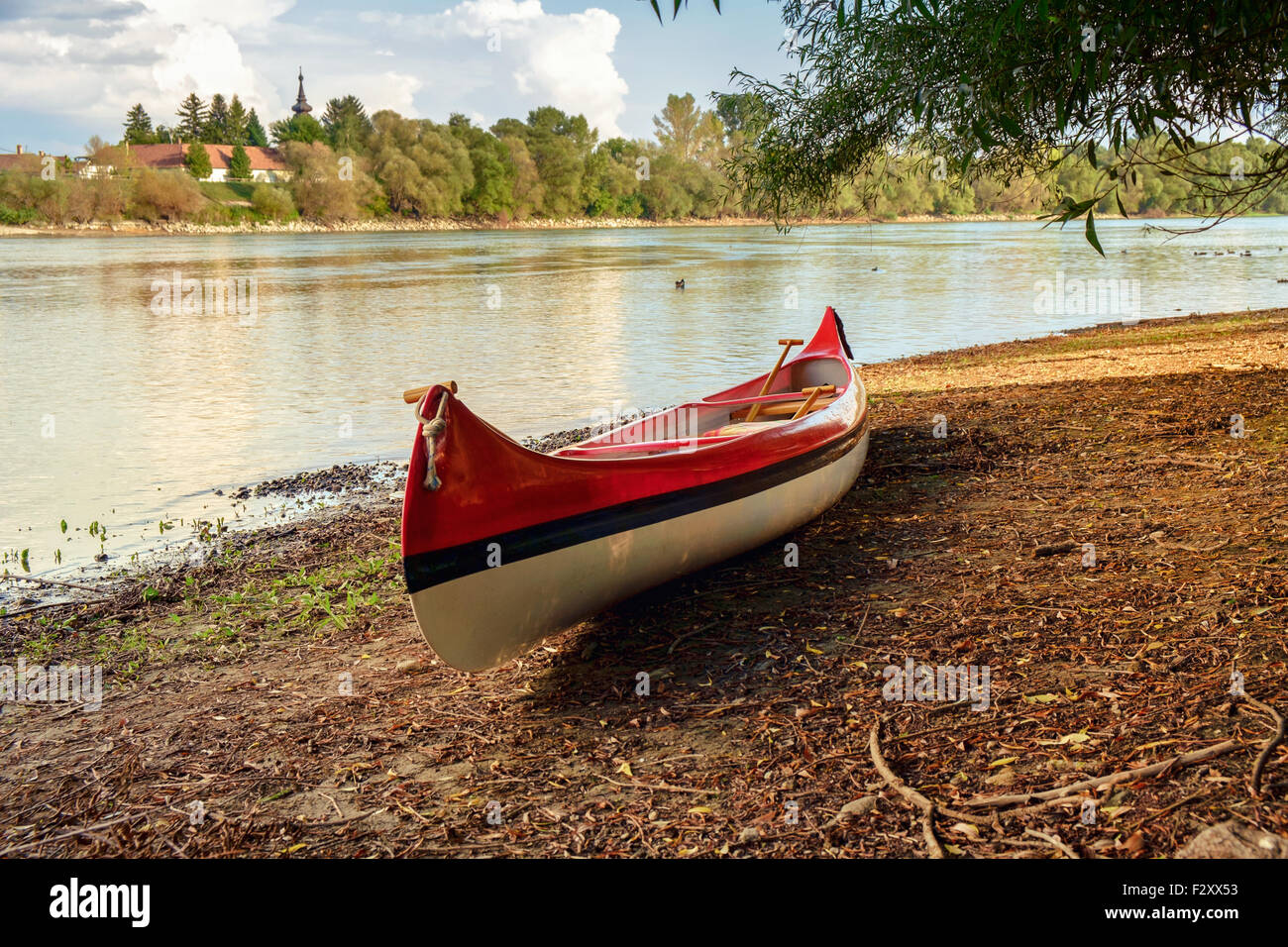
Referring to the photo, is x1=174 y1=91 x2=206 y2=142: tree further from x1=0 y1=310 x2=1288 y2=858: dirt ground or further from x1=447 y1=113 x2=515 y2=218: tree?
x1=0 y1=310 x2=1288 y2=858: dirt ground

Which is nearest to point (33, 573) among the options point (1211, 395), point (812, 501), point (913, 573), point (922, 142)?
point (812, 501)

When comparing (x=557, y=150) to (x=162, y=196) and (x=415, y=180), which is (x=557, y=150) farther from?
(x=162, y=196)

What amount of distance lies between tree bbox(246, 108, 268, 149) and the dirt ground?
507 ft

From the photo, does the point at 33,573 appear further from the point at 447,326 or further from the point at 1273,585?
the point at 447,326

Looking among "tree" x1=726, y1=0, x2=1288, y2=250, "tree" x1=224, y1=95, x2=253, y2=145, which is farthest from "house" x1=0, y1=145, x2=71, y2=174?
"tree" x1=726, y1=0, x2=1288, y2=250

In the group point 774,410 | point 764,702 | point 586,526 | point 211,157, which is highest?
point 211,157

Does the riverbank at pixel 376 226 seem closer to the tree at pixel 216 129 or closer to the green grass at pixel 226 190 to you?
the green grass at pixel 226 190

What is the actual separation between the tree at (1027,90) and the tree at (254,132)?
494 feet

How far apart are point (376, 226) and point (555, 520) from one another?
345 feet

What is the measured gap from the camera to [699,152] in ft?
492

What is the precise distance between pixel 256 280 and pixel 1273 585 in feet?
132

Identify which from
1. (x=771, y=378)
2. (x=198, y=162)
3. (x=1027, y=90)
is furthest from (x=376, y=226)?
(x=1027, y=90)

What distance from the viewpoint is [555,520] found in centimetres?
432

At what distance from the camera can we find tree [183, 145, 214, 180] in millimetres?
106750
